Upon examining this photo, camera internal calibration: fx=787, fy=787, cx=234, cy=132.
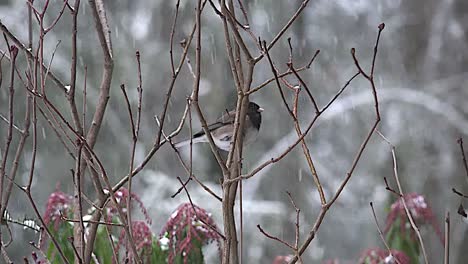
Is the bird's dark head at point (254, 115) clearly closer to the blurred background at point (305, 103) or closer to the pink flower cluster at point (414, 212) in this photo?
the pink flower cluster at point (414, 212)

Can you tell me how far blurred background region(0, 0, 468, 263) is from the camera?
777 cm

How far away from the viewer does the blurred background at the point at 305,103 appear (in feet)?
25.5

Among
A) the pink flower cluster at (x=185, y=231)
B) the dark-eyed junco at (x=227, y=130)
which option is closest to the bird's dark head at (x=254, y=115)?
the dark-eyed junco at (x=227, y=130)

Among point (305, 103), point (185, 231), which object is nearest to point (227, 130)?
point (185, 231)

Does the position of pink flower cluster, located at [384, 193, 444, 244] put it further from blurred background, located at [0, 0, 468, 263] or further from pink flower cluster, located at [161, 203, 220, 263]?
blurred background, located at [0, 0, 468, 263]

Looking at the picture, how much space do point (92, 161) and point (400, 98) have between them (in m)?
7.01

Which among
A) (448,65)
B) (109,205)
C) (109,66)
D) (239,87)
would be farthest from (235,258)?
(448,65)

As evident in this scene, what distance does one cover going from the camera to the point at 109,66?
62.4 inches

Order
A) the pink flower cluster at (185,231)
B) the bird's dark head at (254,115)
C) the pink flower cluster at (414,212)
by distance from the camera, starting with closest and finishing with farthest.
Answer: the pink flower cluster at (185,231), the bird's dark head at (254,115), the pink flower cluster at (414,212)

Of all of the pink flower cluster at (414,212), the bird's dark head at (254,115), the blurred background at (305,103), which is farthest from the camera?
the blurred background at (305,103)

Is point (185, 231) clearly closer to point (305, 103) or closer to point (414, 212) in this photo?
point (414, 212)

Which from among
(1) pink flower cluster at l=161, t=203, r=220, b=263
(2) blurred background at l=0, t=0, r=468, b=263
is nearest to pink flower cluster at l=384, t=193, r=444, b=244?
(1) pink flower cluster at l=161, t=203, r=220, b=263

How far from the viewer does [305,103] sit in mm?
8414

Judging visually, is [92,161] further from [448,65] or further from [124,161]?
[448,65]
